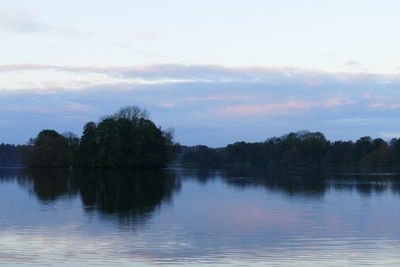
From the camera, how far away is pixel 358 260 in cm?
1836

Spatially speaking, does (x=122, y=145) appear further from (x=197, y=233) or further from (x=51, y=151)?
(x=197, y=233)

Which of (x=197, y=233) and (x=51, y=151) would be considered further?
(x=51, y=151)

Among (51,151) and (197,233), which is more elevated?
(51,151)

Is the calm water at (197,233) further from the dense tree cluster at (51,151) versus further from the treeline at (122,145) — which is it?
the dense tree cluster at (51,151)

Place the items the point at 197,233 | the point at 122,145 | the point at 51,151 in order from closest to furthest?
the point at 197,233
the point at 122,145
the point at 51,151

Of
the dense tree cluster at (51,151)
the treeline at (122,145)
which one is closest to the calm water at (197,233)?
the treeline at (122,145)

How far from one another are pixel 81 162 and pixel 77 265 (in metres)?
120

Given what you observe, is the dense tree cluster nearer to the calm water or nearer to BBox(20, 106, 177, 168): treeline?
BBox(20, 106, 177, 168): treeline

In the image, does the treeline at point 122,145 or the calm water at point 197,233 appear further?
the treeline at point 122,145

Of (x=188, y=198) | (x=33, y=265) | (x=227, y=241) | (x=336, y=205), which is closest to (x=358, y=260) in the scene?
(x=227, y=241)

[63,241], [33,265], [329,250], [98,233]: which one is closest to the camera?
[33,265]

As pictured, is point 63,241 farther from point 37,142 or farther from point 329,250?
point 37,142

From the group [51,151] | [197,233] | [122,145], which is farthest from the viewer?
[51,151]

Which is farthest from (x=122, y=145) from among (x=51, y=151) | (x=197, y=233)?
(x=197, y=233)
